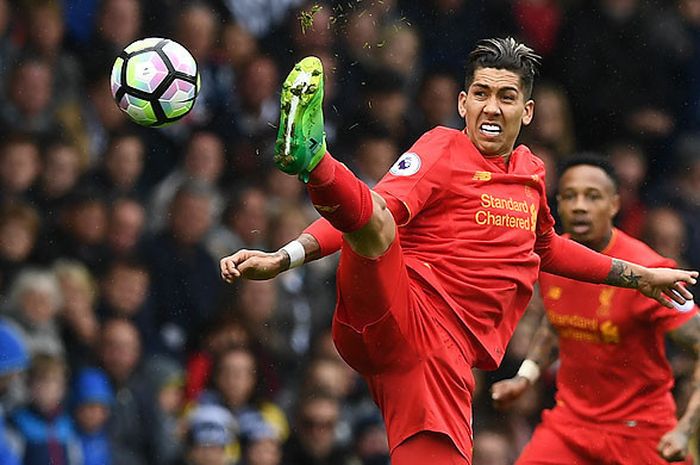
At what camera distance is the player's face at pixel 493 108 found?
678cm

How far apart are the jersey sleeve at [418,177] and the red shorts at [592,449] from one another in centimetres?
209

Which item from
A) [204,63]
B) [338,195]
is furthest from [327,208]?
[204,63]

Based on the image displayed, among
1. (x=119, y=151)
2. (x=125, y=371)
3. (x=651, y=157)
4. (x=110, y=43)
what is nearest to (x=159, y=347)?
(x=125, y=371)

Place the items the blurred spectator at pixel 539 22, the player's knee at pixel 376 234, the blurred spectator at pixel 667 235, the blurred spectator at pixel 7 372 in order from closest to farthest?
1. the player's knee at pixel 376 234
2. the blurred spectator at pixel 7 372
3. the blurred spectator at pixel 667 235
4. the blurred spectator at pixel 539 22

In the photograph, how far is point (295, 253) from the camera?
241 inches

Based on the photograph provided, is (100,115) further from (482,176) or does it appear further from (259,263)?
(259,263)

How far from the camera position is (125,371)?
9.46 meters

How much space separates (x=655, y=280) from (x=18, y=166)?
13.2 feet

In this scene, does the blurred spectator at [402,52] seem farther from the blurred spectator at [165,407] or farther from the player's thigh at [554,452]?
the player's thigh at [554,452]

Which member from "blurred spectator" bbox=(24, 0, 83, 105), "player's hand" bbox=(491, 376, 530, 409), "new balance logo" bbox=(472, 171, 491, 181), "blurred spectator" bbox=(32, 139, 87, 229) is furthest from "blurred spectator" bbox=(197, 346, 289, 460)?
"new balance logo" bbox=(472, 171, 491, 181)

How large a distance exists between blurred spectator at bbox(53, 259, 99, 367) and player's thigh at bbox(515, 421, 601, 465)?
2.79 metres

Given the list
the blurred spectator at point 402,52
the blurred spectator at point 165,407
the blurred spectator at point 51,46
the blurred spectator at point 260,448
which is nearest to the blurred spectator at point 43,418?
the blurred spectator at point 165,407

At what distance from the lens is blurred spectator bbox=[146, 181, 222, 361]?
32.4 ft

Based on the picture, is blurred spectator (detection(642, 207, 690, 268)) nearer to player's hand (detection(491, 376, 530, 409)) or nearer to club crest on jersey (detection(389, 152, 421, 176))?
player's hand (detection(491, 376, 530, 409))
